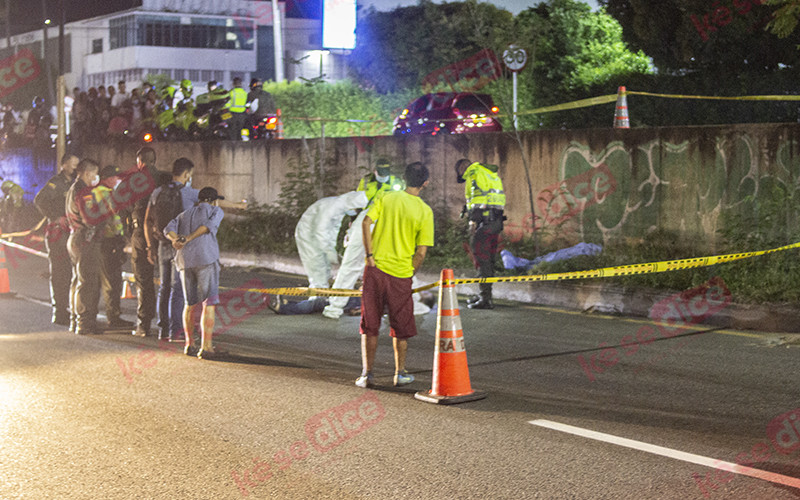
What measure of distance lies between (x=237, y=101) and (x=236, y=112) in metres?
0.27

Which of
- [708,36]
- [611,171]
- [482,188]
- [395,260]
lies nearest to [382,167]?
[482,188]

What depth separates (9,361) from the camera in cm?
947

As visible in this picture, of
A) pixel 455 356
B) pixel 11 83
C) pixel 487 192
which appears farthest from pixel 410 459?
pixel 11 83

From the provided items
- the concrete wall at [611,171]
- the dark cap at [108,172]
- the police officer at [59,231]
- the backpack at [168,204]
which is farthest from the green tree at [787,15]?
the police officer at [59,231]

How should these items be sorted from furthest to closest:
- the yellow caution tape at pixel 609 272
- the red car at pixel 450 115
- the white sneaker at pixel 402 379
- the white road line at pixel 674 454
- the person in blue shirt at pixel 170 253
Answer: the red car at pixel 450 115 → the person in blue shirt at pixel 170 253 → the yellow caution tape at pixel 609 272 → the white sneaker at pixel 402 379 → the white road line at pixel 674 454

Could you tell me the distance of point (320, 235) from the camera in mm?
12094

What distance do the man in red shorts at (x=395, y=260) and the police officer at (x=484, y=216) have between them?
15.3 feet

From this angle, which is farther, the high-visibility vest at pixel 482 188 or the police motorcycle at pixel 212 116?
the police motorcycle at pixel 212 116

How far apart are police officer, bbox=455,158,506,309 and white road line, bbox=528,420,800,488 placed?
593cm

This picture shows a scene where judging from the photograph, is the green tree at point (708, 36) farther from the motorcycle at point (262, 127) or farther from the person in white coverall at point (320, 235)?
the person in white coverall at point (320, 235)

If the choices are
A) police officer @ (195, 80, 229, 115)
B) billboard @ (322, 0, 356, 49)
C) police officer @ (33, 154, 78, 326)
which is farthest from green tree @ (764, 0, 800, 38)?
billboard @ (322, 0, 356, 49)

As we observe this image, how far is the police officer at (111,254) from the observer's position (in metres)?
11.3

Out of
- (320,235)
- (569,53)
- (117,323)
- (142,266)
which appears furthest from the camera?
(569,53)

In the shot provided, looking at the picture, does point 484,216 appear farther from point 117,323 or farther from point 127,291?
point 127,291
